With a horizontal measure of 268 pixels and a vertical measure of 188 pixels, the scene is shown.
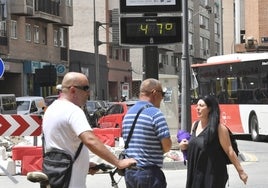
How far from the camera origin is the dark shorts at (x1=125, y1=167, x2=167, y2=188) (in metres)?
6.23

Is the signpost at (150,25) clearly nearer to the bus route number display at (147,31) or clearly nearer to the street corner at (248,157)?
the bus route number display at (147,31)

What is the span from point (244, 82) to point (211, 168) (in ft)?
58.3

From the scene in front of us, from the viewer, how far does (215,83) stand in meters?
26.3

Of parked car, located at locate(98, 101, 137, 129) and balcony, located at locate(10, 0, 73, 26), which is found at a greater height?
balcony, located at locate(10, 0, 73, 26)

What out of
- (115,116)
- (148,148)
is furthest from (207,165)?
(115,116)

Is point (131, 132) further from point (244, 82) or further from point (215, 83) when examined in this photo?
point (215, 83)

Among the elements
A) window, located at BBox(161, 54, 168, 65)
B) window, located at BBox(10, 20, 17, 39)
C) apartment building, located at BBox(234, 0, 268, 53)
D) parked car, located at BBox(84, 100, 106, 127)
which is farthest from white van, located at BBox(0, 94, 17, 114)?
window, located at BBox(161, 54, 168, 65)

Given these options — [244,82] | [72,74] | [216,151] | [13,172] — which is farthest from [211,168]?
[244,82]

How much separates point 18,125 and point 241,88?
489 inches

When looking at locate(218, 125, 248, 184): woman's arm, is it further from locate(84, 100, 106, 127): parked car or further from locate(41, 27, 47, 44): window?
locate(41, 27, 47, 44): window

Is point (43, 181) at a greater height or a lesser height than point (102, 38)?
lesser

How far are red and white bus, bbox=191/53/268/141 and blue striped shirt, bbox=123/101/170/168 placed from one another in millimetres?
17322

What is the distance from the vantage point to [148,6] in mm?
12633

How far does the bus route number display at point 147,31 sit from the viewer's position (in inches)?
492
